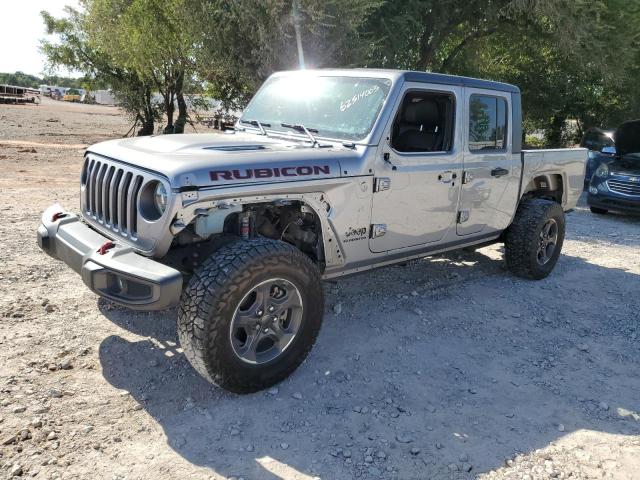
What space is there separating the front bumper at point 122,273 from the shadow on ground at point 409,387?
0.68 m

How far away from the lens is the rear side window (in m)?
4.79

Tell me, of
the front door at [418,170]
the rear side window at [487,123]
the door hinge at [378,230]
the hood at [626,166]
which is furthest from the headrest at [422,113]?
the hood at [626,166]

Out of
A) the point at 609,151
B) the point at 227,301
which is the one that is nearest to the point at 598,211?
the point at 609,151

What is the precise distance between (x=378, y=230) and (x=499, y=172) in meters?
1.65

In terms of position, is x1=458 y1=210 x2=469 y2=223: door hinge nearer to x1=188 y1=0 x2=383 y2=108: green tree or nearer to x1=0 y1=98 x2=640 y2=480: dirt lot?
x1=0 y1=98 x2=640 y2=480: dirt lot

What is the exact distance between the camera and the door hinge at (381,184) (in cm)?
395

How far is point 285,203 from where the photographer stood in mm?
3574

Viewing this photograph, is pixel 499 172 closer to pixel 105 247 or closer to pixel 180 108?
pixel 105 247

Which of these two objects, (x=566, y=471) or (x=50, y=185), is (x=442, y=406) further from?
(x=50, y=185)

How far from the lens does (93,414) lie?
311 centimetres

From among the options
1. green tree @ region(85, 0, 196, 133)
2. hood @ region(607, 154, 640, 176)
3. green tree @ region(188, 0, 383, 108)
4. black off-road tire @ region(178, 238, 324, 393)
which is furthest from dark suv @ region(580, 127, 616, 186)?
black off-road tire @ region(178, 238, 324, 393)

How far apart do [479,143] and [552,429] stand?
253cm

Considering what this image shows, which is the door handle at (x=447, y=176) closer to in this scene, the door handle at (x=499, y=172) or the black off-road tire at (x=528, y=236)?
the door handle at (x=499, y=172)

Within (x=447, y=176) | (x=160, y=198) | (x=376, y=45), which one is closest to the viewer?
(x=160, y=198)
